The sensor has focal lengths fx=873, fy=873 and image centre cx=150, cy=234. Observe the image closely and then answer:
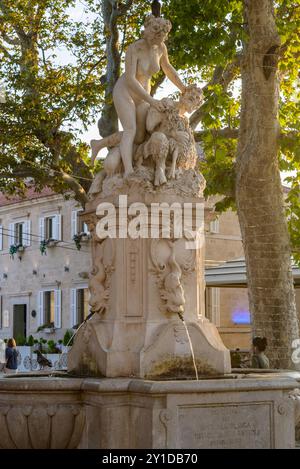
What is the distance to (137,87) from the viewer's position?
906 cm

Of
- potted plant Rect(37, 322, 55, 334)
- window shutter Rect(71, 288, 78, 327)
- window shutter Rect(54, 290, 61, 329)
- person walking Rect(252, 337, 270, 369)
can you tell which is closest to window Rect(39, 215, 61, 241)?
window shutter Rect(54, 290, 61, 329)

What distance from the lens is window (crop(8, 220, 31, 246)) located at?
4259 centimetres

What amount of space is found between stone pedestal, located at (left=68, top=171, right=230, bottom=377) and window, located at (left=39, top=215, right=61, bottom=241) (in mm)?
31614

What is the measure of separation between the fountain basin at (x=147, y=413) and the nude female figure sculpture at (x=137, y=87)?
2527 millimetres

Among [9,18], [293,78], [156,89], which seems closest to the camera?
[293,78]

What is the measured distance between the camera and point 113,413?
7.44 meters

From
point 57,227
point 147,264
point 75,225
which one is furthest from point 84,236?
point 147,264

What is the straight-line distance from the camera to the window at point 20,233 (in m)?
42.6

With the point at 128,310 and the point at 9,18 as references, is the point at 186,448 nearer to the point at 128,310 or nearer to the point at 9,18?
the point at 128,310

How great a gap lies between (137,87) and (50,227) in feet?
106

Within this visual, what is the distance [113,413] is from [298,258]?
1087 centimetres

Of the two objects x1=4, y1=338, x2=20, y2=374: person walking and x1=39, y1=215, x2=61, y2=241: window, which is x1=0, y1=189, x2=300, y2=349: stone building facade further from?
x1=4, y1=338, x2=20, y2=374: person walking

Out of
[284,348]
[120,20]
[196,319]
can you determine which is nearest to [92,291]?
[196,319]

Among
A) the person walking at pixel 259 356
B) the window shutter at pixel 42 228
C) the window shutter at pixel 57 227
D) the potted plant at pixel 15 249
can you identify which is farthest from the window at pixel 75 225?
the person walking at pixel 259 356
